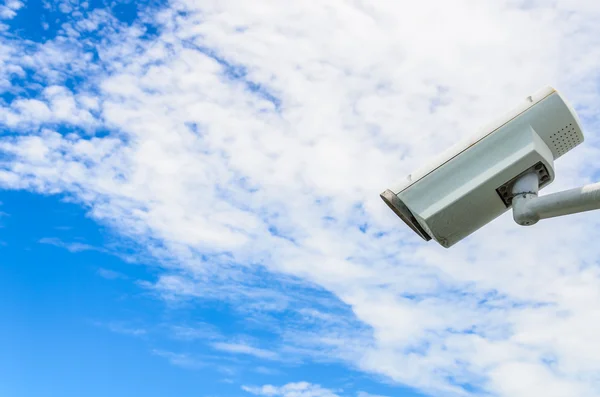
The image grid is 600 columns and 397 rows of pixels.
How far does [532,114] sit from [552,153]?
0.30 metres

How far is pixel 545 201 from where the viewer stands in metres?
2.89

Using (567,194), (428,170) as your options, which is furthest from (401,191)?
(567,194)

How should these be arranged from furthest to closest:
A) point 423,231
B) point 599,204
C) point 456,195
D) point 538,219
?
point 423,231 < point 456,195 < point 538,219 < point 599,204

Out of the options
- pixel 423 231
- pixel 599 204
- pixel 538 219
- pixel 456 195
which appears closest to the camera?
pixel 599 204

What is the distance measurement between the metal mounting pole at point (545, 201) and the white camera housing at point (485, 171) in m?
0.08

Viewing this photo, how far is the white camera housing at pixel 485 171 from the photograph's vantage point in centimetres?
348

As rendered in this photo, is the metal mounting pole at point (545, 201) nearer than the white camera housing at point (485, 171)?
Yes

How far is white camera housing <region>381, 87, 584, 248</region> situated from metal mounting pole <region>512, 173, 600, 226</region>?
0.25ft

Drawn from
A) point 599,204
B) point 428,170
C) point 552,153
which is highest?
point 552,153

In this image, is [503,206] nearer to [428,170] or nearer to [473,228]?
[473,228]

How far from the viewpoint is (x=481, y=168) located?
138 inches

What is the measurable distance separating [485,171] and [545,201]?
2.07 ft

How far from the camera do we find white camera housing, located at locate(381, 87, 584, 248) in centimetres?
348

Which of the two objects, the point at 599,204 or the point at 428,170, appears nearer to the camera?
the point at 599,204
